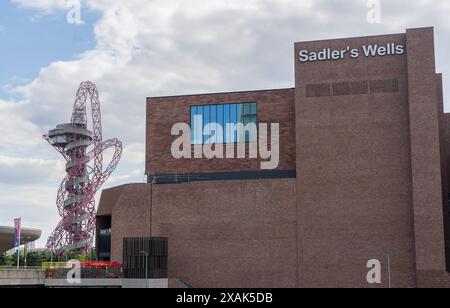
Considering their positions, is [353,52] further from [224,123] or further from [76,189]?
[76,189]

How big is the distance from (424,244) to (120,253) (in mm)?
30082

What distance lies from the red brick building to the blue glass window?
0.80 feet

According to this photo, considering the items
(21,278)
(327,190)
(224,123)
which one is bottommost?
(21,278)

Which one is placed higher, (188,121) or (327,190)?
(188,121)

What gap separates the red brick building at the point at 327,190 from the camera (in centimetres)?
5716

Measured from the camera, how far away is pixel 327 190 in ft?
196

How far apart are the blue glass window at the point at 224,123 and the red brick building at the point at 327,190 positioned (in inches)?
9.6

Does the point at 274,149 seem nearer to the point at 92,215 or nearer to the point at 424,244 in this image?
the point at 424,244

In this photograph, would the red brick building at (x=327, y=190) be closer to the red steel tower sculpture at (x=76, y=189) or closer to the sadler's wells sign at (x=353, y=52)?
the sadler's wells sign at (x=353, y=52)

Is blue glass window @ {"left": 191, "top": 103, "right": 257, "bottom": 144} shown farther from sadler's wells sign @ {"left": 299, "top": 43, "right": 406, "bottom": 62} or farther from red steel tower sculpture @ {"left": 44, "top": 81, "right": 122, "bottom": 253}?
red steel tower sculpture @ {"left": 44, "top": 81, "right": 122, "bottom": 253}

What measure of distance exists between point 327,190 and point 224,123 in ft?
43.0

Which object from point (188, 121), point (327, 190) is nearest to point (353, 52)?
point (327, 190)

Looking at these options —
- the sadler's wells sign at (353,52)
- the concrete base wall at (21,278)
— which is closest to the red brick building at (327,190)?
the sadler's wells sign at (353,52)

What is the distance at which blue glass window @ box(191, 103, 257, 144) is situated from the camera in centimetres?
6488
